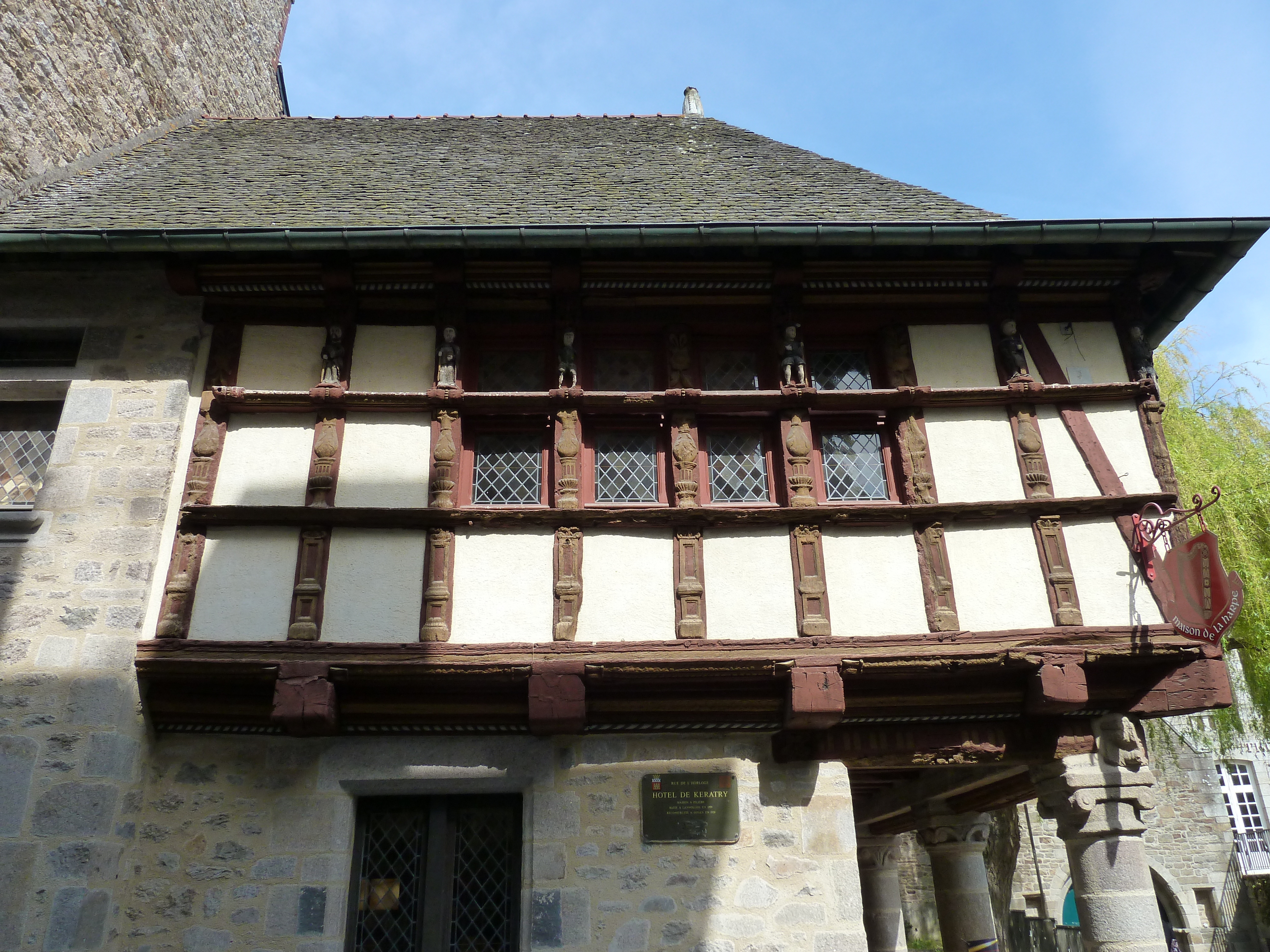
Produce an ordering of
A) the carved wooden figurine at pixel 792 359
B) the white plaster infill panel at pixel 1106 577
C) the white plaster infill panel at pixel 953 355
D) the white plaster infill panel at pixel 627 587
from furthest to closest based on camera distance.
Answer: the white plaster infill panel at pixel 953 355 → the carved wooden figurine at pixel 792 359 → the white plaster infill panel at pixel 1106 577 → the white plaster infill panel at pixel 627 587

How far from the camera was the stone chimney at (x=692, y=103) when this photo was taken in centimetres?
870

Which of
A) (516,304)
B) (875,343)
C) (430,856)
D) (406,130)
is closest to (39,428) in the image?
(516,304)

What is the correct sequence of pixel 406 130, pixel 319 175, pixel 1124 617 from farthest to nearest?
→ 1. pixel 406 130
2. pixel 319 175
3. pixel 1124 617

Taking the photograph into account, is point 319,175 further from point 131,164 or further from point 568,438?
point 568,438

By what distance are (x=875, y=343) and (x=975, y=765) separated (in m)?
2.43

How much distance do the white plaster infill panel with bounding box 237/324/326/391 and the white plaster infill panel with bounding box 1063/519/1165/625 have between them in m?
4.14

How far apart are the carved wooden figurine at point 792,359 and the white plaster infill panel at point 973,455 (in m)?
0.74

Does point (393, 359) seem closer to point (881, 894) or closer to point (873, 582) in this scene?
point (873, 582)

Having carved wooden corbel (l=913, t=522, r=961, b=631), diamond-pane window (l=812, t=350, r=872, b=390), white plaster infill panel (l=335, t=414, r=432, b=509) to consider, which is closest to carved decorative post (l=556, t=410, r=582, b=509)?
white plaster infill panel (l=335, t=414, r=432, b=509)

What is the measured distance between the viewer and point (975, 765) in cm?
523

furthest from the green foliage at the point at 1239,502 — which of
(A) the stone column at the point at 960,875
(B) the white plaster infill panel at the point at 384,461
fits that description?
(B) the white plaster infill panel at the point at 384,461

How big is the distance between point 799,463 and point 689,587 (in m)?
0.94

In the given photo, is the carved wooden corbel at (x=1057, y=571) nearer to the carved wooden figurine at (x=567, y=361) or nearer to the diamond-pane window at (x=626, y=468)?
the diamond-pane window at (x=626, y=468)

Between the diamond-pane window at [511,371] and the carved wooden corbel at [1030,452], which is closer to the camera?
the carved wooden corbel at [1030,452]
